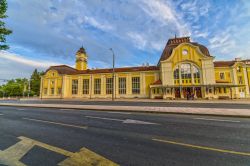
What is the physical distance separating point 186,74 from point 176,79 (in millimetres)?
2797

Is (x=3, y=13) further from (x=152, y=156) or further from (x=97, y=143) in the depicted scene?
(x=152, y=156)

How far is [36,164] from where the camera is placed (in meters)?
3.15

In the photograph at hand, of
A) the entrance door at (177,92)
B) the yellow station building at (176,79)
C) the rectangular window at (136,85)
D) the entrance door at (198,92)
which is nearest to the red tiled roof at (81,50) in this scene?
the yellow station building at (176,79)

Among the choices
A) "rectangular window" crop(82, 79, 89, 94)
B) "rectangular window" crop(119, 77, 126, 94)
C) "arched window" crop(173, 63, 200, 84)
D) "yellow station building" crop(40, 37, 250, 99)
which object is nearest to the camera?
"yellow station building" crop(40, 37, 250, 99)

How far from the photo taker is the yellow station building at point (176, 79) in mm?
33281

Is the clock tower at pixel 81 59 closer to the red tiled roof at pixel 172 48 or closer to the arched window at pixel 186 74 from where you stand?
the red tiled roof at pixel 172 48

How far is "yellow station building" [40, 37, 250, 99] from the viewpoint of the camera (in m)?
33.3

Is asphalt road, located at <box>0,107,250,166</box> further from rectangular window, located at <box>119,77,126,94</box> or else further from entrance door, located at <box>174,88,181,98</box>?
rectangular window, located at <box>119,77,126,94</box>

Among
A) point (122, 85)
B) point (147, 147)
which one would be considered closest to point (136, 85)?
point (122, 85)

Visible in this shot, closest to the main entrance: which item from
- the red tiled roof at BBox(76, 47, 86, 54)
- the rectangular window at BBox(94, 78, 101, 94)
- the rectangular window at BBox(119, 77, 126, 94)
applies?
the rectangular window at BBox(119, 77, 126, 94)

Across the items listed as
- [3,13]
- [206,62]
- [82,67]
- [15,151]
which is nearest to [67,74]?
[82,67]

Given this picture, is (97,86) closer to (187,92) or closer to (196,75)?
(187,92)

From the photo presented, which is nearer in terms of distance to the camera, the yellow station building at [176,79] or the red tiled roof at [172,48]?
the yellow station building at [176,79]

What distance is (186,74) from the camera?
1373 inches
